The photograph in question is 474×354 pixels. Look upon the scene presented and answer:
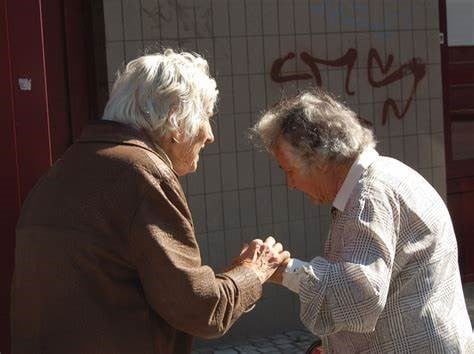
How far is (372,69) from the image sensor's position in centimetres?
646

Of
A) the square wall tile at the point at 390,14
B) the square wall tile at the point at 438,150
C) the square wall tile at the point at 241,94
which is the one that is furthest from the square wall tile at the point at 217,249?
the square wall tile at the point at 390,14

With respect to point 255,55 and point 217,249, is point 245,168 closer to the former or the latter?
point 217,249

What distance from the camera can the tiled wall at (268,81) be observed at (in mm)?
5766

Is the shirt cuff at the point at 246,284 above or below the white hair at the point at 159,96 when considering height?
below

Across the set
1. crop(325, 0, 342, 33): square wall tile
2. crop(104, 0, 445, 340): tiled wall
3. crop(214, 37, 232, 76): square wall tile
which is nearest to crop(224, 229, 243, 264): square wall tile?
crop(104, 0, 445, 340): tiled wall

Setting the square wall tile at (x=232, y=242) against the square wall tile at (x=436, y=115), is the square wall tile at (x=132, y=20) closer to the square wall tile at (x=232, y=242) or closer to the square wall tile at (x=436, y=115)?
the square wall tile at (x=232, y=242)

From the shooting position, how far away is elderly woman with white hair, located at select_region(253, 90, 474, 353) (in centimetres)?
280

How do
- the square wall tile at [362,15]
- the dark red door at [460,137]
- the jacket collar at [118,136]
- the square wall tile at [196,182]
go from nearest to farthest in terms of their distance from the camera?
the jacket collar at [118,136], the square wall tile at [196,182], the square wall tile at [362,15], the dark red door at [460,137]

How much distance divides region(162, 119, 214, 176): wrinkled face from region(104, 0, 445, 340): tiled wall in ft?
8.63

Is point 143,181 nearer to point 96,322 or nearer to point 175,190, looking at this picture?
point 175,190

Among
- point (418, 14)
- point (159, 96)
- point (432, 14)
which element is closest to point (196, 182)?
point (418, 14)

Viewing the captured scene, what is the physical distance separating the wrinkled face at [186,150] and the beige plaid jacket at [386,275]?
461 mm

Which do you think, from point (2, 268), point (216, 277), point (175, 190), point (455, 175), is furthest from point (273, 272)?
point (455, 175)

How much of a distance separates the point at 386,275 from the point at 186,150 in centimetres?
71
